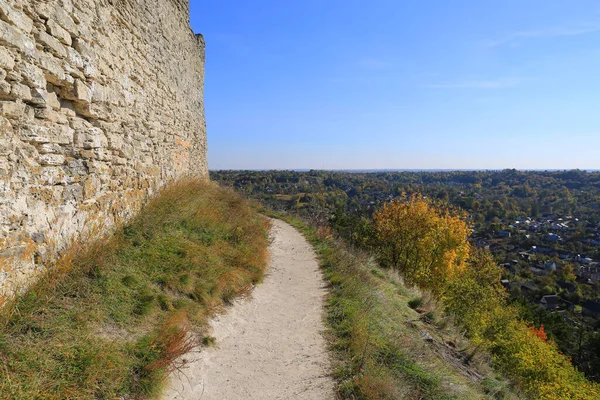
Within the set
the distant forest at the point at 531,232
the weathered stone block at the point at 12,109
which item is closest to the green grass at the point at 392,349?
the weathered stone block at the point at 12,109

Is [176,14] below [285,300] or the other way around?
the other way around

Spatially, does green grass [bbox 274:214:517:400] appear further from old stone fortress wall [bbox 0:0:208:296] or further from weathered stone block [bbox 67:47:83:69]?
weathered stone block [bbox 67:47:83:69]

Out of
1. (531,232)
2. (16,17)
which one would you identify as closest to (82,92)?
(16,17)

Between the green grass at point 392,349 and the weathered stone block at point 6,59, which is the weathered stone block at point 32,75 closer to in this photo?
the weathered stone block at point 6,59

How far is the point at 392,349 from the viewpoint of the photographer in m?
4.80

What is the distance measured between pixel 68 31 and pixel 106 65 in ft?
3.33

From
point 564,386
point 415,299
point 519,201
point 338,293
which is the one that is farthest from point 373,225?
point 519,201

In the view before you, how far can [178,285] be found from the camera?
478 cm

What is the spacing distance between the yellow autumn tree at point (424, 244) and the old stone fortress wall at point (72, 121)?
53.9ft

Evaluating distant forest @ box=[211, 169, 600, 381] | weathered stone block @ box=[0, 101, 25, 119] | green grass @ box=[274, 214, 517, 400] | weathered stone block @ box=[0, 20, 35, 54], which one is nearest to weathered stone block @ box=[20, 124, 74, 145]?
weathered stone block @ box=[0, 101, 25, 119]

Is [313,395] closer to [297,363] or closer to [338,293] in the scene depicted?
[297,363]

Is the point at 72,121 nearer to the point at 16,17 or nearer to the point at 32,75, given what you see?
the point at 32,75

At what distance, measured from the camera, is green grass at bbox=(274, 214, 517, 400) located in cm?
401

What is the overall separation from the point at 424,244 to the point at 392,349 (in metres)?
17.0
